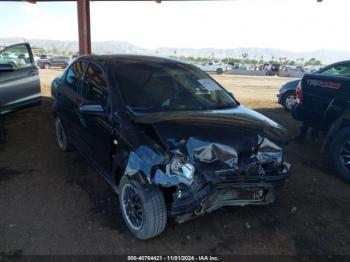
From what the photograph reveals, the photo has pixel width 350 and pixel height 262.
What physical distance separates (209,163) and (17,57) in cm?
542

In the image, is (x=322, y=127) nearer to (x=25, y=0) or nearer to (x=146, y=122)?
(x=146, y=122)

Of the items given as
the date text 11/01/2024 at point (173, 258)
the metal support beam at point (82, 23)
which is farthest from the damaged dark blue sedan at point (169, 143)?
the metal support beam at point (82, 23)

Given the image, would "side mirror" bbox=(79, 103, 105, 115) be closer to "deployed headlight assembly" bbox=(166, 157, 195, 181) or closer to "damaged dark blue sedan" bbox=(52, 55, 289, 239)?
"damaged dark blue sedan" bbox=(52, 55, 289, 239)

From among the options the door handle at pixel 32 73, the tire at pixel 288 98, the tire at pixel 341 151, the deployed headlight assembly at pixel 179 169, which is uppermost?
the deployed headlight assembly at pixel 179 169

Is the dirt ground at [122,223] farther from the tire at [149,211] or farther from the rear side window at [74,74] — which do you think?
the rear side window at [74,74]

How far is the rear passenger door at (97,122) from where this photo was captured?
3.44 metres

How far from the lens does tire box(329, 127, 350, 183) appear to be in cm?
462

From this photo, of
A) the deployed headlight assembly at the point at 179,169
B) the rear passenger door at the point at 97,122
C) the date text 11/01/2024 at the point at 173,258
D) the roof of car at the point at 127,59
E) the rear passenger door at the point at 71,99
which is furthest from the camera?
the rear passenger door at the point at 71,99

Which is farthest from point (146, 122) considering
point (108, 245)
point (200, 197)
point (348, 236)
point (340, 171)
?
point (340, 171)

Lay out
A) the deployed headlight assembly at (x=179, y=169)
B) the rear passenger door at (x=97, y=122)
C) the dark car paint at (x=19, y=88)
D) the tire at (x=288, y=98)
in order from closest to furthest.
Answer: the deployed headlight assembly at (x=179, y=169) < the rear passenger door at (x=97, y=122) < the dark car paint at (x=19, y=88) < the tire at (x=288, y=98)

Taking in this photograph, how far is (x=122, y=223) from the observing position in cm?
334

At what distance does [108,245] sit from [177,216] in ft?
2.47

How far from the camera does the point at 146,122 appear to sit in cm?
301

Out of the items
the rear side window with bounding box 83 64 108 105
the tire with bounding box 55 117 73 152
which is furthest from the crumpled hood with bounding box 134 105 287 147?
the tire with bounding box 55 117 73 152
